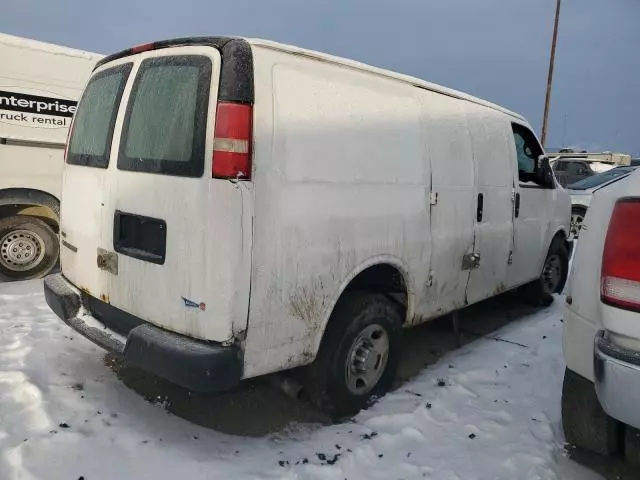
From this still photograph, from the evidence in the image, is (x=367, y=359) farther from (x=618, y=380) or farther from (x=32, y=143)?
(x=32, y=143)

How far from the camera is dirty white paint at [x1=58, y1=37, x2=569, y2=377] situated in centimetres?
240

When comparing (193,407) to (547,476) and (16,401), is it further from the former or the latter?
(547,476)

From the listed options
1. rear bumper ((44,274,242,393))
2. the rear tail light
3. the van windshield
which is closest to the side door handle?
the rear tail light

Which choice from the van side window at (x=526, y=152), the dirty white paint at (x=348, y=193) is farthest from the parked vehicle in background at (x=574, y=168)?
the dirty white paint at (x=348, y=193)

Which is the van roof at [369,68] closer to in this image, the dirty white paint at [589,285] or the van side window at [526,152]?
the van side window at [526,152]

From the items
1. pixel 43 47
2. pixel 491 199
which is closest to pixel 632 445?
pixel 491 199

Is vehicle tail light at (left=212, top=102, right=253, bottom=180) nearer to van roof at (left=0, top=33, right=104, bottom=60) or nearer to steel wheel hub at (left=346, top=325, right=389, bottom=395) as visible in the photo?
steel wheel hub at (left=346, top=325, right=389, bottom=395)

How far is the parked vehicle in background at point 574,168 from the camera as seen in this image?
1627 cm

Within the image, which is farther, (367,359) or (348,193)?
(367,359)

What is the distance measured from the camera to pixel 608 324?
2.01 meters

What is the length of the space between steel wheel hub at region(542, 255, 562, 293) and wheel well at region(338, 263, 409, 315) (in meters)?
2.87

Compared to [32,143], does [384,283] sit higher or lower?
lower

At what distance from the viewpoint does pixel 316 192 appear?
8.83ft

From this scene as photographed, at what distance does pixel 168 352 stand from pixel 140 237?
25.9 inches
